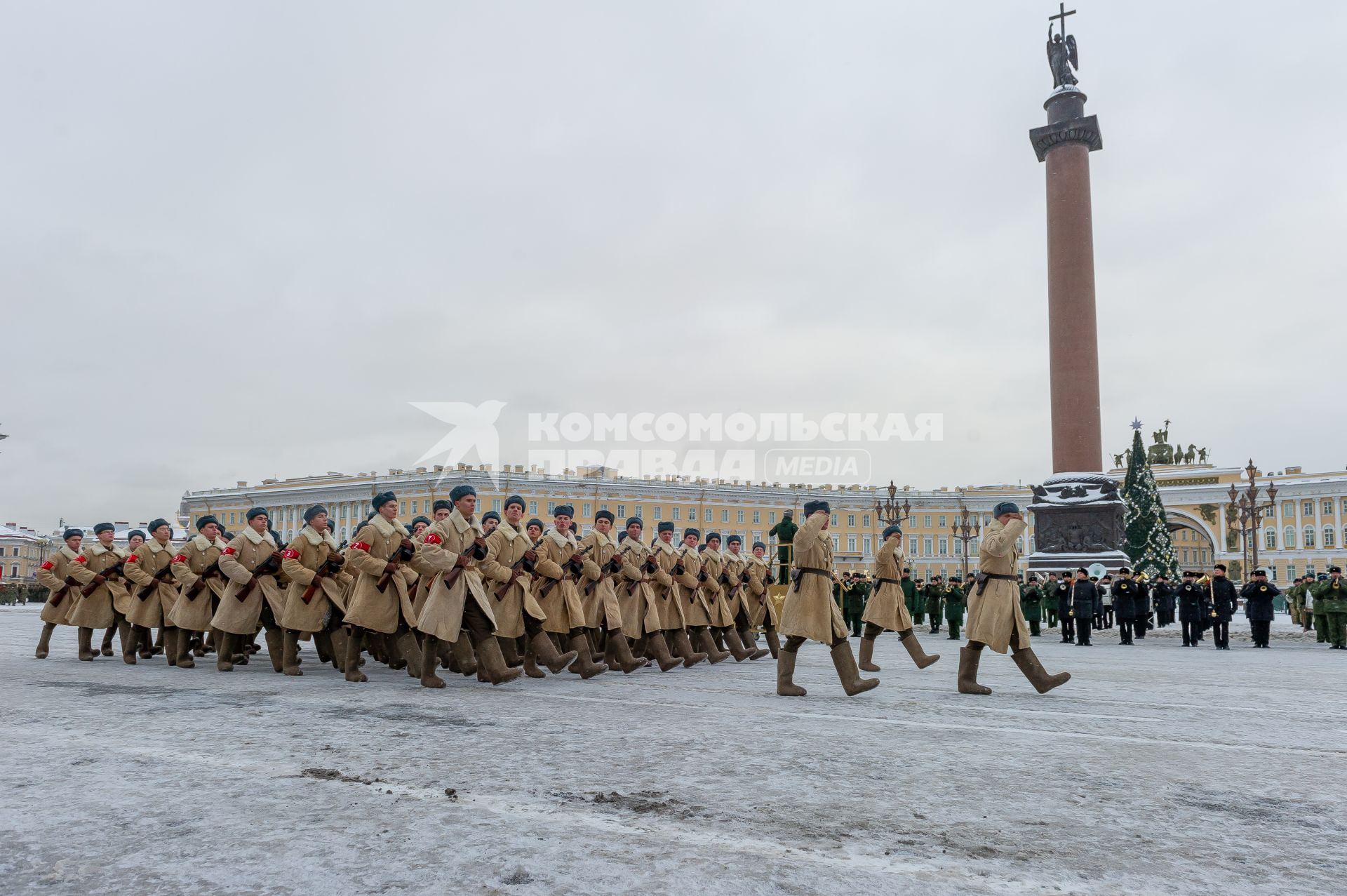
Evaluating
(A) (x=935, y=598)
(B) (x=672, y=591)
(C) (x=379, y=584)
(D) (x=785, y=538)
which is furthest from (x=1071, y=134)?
(C) (x=379, y=584)

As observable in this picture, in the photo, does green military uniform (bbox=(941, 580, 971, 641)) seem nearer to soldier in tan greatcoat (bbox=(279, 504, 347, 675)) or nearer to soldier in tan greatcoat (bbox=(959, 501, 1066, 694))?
soldier in tan greatcoat (bbox=(959, 501, 1066, 694))

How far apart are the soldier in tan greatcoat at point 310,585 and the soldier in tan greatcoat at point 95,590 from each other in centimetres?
Answer: 275

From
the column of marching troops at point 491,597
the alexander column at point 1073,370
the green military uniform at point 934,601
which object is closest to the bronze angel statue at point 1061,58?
the alexander column at point 1073,370

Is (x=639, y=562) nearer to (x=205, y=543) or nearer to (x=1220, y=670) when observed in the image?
(x=205, y=543)

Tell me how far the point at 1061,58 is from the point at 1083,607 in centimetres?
2174

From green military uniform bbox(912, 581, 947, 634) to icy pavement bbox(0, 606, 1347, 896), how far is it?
14576 mm

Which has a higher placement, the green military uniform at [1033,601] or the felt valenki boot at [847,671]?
the green military uniform at [1033,601]

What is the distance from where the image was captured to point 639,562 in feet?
36.5

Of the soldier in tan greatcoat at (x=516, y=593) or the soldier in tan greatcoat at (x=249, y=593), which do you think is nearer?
the soldier in tan greatcoat at (x=516, y=593)

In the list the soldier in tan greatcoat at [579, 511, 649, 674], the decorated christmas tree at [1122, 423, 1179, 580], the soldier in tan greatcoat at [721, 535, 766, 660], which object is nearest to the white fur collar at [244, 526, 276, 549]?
the soldier in tan greatcoat at [579, 511, 649, 674]

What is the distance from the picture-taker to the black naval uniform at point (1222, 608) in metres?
18.2

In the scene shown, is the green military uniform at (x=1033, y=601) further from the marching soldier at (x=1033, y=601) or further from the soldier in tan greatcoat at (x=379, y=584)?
the soldier in tan greatcoat at (x=379, y=584)

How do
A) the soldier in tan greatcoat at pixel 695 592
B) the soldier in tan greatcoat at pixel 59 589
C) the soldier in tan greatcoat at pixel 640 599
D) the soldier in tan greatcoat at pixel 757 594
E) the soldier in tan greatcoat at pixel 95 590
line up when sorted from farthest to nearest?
the soldier in tan greatcoat at pixel 757 594, the soldier in tan greatcoat at pixel 59 589, the soldier in tan greatcoat at pixel 95 590, the soldier in tan greatcoat at pixel 695 592, the soldier in tan greatcoat at pixel 640 599

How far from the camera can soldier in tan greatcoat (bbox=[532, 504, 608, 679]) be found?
32.4 ft
